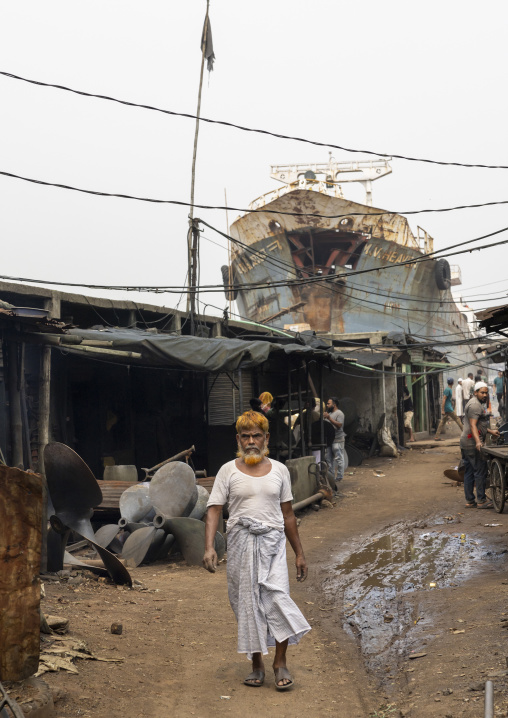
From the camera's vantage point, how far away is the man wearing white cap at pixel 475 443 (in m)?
11.8

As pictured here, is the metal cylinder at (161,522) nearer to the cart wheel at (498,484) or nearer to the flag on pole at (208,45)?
the cart wheel at (498,484)

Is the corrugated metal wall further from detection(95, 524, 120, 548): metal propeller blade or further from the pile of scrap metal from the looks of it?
detection(95, 524, 120, 548): metal propeller blade

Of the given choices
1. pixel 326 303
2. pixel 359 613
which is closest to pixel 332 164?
pixel 326 303

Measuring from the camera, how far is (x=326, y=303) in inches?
1390

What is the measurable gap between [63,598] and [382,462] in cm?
1540

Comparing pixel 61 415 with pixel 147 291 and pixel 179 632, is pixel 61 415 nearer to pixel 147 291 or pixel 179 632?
pixel 147 291

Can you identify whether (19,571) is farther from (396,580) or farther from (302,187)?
(302,187)

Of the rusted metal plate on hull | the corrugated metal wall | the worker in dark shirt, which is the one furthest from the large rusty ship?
the corrugated metal wall

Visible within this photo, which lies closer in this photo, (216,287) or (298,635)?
(298,635)

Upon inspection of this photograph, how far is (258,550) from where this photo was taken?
4629 mm

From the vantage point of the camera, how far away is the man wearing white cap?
11797mm

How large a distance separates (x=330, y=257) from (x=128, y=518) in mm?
26229

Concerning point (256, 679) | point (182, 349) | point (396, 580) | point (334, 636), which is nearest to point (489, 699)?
point (256, 679)

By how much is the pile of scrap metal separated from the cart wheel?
4.32 metres
